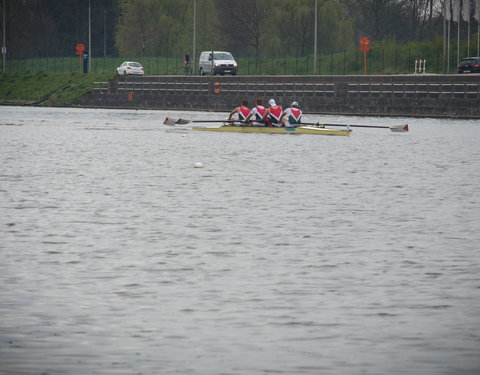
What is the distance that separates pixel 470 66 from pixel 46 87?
39.8 meters

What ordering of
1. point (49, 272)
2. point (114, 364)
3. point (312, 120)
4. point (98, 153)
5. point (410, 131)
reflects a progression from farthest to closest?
point (312, 120)
point (410, 131)
point (98, 153)
point (49, 272)
point (114, 364)

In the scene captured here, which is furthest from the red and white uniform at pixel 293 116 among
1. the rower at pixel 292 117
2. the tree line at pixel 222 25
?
the tree line at pixel 222 25

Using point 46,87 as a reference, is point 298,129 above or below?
below

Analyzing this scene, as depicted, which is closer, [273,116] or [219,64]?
[273,116]

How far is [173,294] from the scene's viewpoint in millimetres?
10930

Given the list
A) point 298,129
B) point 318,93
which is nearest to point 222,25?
point 318,93

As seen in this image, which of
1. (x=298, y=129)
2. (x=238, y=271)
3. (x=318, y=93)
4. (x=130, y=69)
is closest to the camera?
(x=238, y=271)

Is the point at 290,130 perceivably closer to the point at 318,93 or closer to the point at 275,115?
the point at 275,115

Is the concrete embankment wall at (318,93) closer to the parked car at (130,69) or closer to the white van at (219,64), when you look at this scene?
the white van at (219,64)

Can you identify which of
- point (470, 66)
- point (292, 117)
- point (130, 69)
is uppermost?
point (470, 66)

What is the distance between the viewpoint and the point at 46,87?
91750mm

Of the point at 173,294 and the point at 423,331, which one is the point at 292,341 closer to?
the point at 423,331

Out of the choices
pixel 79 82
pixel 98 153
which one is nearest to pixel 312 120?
pixel 98 153

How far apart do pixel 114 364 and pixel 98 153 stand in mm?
26125
